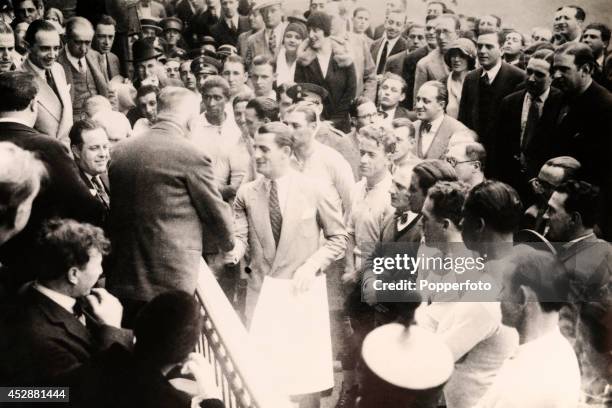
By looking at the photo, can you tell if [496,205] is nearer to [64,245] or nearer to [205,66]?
[205,66]

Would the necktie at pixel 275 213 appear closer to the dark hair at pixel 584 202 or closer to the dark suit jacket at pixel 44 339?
the dark suit jacket at pixel 44 339

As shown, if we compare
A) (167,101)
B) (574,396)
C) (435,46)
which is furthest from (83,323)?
(574,396)

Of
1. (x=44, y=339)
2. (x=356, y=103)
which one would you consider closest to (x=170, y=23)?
(x=356, y=103)

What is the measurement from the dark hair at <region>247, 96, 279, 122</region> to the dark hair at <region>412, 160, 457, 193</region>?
81 centimetres

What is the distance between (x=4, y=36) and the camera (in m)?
3.29

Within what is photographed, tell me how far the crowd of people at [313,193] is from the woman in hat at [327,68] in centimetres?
1

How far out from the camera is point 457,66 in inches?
130

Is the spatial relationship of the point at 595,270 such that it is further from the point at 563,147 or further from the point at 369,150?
the point at 369,150

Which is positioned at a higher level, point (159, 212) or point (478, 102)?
point (478, 102)

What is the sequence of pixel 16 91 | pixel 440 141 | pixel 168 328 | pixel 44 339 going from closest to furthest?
pixel 44 339, pixel 168 328, pixel 16 91, pixel 440 141

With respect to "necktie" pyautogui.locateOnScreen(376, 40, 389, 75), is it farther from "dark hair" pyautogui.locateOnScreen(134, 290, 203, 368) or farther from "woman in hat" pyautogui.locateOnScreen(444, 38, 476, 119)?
"dark hair" pyautogui.locateOnScreen(134, 290, 203, 368)

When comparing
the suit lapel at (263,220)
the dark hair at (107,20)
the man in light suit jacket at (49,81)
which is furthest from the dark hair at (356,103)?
the man in light suit jacket at (49,81)

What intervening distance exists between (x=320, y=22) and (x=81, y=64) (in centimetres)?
135

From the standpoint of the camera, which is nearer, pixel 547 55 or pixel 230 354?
pixel 230 354
